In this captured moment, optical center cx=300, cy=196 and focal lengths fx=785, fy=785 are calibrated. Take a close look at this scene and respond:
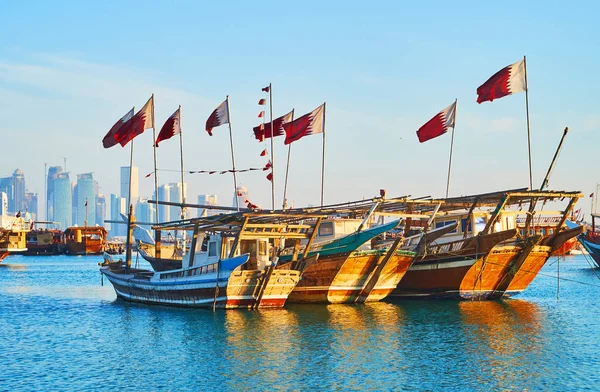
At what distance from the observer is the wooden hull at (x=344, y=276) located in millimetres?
40406

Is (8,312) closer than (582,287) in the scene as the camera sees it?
Yes

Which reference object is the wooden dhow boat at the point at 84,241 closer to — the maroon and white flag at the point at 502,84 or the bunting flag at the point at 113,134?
the bunting flag at the point at 113,134

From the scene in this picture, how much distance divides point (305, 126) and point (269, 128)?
338cm

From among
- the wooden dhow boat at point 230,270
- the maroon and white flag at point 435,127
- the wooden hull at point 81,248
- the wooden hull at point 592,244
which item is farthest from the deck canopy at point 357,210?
the wooden hull at point 81,248

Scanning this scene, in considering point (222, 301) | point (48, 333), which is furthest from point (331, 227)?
point (48, 333)

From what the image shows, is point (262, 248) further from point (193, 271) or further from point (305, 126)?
point (305, 126)

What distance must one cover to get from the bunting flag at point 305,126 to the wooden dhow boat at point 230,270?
552 centimetres

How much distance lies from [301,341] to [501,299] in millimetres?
19451

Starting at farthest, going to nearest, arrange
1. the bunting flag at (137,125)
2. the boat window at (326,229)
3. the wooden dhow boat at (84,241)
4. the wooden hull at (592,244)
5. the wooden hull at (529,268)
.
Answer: the wooden dhow boat at (84,241)
the wooden hull at (592,244)
the bunting flag at (137,125)
the boat window at (326,229)
the wooden hull at (529,268)

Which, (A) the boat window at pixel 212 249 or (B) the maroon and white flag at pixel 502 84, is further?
(B) the maroon and white flag at pixel 502 84

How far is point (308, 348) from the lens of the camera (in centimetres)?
2956

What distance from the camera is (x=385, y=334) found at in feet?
107

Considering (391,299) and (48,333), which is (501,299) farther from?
(48,333)

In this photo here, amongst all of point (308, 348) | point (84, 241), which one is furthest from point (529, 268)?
point (84, 241)
